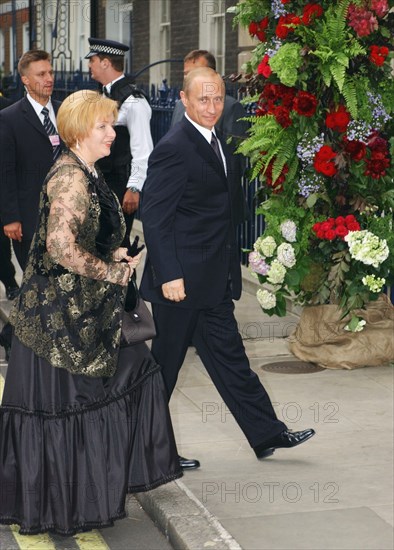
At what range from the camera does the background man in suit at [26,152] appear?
8.66m

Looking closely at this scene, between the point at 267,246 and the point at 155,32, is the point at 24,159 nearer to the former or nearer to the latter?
the point at 267,246

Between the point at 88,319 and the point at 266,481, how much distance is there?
132 centimetres

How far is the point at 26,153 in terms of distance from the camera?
8773mm

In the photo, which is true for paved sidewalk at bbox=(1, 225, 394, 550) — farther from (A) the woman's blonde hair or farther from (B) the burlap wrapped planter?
(A) the woman's blonde hair

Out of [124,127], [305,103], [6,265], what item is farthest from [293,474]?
[6,265]

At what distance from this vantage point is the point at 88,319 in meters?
5.25

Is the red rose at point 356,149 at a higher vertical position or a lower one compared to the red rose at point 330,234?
higher

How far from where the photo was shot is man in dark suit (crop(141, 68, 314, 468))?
5.80 m

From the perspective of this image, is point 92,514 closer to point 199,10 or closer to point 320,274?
point 320,274

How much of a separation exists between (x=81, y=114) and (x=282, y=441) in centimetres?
205

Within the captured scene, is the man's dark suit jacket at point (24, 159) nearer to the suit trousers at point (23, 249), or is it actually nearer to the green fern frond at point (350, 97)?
the suit trousers at point (23, 249)

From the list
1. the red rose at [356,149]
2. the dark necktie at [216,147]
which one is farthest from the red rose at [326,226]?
the dark necktie at [216,147]

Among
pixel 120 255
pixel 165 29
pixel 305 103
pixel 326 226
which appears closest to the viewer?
pixel 120 255

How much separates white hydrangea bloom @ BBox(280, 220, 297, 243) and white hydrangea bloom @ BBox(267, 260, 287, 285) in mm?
175
